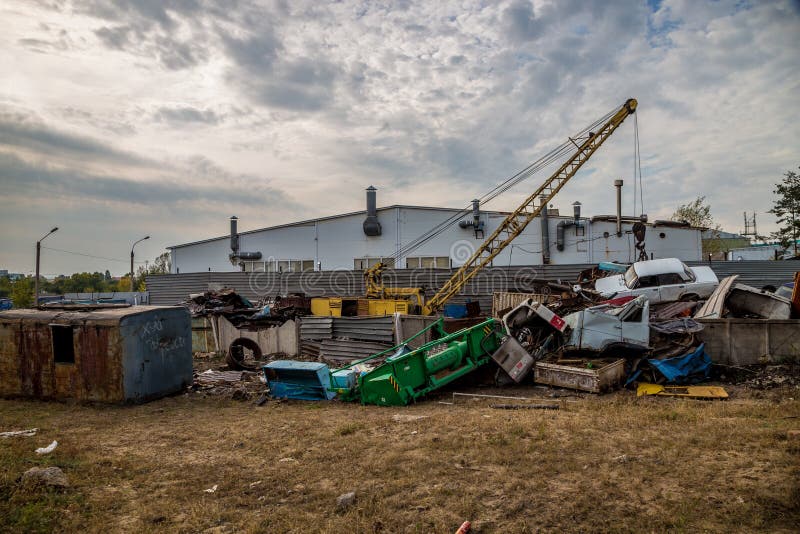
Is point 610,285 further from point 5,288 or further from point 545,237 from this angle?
point 5,288

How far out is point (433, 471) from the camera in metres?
5.08

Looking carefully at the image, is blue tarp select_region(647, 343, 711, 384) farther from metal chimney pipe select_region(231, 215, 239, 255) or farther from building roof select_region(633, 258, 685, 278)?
metal chimney pipe select_region(231, 215, 239, 255)

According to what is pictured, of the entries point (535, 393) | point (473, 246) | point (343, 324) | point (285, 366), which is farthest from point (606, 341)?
point (473, 246)

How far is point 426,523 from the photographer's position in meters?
4.00

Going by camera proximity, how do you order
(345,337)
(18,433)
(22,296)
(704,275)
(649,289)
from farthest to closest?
(22,296), (704,275), (649,289), (345,337), (18,433)

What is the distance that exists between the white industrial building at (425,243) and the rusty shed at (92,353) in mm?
19269

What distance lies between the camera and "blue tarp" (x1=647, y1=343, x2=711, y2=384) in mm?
8641

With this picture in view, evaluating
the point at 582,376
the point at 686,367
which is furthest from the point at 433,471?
the point at 686,367

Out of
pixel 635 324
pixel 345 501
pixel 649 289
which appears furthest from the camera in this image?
pixel 649 289

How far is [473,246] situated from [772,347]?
18.6 meters

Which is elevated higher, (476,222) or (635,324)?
(476,222)

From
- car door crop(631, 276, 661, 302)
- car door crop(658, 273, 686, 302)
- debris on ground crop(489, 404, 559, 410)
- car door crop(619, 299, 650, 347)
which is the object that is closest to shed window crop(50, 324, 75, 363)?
debris on ground crop(489, 404, 559, 410)

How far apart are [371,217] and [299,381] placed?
19886mm

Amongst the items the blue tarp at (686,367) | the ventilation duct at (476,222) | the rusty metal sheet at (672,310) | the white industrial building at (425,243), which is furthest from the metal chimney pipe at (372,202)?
the blue tarp at (686,367)
